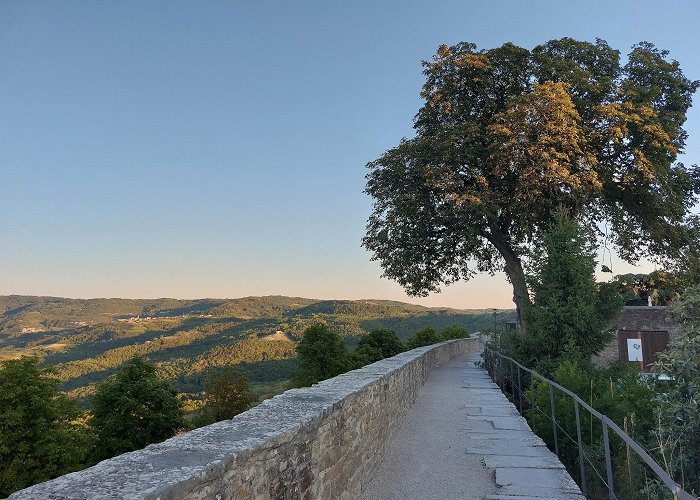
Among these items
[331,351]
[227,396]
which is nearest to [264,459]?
[227,396]

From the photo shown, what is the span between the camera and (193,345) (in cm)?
10144

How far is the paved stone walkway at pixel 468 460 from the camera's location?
214 inches

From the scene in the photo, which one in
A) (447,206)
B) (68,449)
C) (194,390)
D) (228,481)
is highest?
(447,206)

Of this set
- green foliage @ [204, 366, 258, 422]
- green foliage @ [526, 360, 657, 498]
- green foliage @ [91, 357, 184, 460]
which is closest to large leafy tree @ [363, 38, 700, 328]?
green foliage @ [526, 360, 657, 498]

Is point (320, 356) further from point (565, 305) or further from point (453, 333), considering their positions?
point (565, 305)

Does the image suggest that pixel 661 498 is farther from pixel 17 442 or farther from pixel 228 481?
pixel 17 442

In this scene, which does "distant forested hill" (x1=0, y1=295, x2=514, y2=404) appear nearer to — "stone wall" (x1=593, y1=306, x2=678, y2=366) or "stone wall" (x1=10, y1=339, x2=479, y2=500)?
"stone wall" (x1=593, y1=306, x2=678, y2=366)

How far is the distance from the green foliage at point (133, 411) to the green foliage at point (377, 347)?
11.3 meters

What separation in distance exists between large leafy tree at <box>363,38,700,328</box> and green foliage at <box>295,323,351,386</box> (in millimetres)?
12403

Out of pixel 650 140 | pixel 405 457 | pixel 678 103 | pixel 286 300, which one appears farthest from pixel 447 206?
pixel 286 300

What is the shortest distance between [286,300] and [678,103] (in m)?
150

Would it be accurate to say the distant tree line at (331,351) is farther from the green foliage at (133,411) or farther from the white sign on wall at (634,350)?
the white sign on wall at (634,350)

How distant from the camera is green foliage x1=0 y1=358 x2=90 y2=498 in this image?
1589 cm

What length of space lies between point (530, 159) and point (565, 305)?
5864 mm
